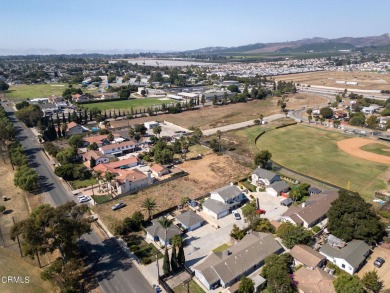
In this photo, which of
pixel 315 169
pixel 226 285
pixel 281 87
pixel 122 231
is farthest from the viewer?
pixel 281 87

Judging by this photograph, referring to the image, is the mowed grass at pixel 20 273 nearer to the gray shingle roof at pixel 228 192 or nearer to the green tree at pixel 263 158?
the gray shingle roof at pixel 228 192

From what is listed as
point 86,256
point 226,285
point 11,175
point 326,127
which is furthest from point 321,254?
point 326,127

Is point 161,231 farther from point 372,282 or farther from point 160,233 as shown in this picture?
point 372,282

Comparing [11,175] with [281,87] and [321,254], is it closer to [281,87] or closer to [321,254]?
[321,254]

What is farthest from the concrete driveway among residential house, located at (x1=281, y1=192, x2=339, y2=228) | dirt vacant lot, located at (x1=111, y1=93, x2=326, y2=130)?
dirt vacant lot, located at (x1=111, y1=93, x2=326, y2=130)

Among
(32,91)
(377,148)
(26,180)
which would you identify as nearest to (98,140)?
(26,180)

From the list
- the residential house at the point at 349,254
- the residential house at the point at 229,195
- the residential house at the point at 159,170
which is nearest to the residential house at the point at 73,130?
the residential house at the point at 159,170
